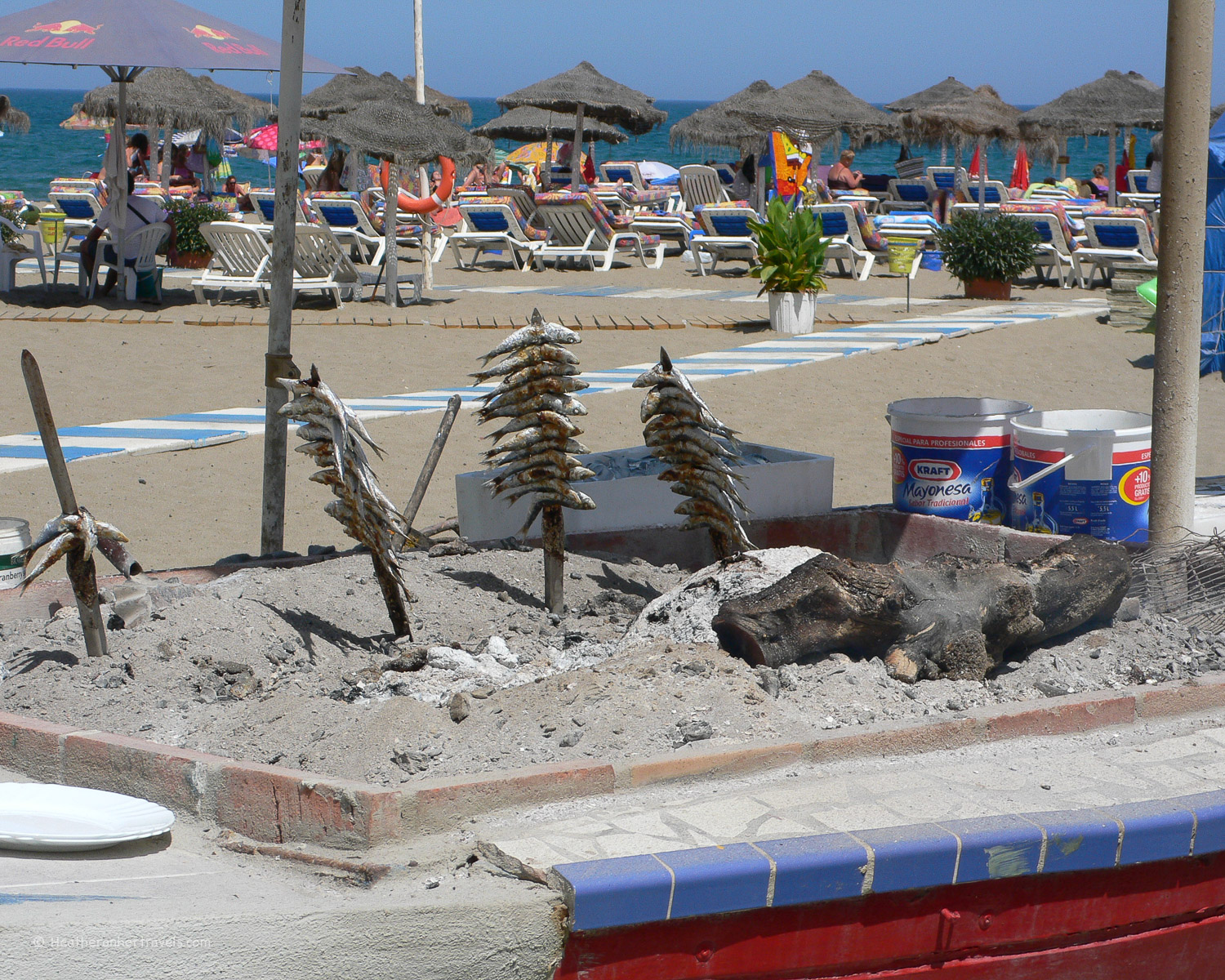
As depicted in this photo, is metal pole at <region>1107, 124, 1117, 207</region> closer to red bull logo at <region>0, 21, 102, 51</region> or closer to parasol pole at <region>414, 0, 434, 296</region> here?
parasol pole at <region>414, 0, 434, 296</region>

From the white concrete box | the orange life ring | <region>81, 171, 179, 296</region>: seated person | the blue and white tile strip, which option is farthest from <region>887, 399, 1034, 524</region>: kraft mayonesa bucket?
<region>81, 171, 179, 296</region>: seated person

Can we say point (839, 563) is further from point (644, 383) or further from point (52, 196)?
point (52, 196)

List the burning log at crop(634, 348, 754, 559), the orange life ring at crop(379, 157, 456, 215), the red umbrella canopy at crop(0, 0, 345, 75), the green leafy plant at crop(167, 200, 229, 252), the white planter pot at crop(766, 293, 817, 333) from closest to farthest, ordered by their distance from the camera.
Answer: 1. the burning log at crop(634, 348, 754, 559)
2. the red umbrella canopy at crop(0, 0, 345, 75)
3. the white planter pot at crop(766, 293, 817, 333)
4. the orange life ring at crop(379, 157, 456, 215)
5. the green leafy plant at crop(167, 200, 229, 252)

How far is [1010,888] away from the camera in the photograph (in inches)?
93.1

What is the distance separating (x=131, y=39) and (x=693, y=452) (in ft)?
23.2

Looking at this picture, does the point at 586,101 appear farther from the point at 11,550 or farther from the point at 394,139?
the point at 11,550

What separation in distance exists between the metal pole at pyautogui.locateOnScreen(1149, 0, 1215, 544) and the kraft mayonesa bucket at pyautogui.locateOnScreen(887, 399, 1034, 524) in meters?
0.51

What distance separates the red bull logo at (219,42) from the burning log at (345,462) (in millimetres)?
7195

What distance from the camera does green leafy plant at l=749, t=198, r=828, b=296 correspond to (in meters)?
11.1

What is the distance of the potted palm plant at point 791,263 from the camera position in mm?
11117

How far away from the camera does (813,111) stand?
21.1 m

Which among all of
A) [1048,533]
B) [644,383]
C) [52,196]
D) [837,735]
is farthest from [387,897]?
[52,196]

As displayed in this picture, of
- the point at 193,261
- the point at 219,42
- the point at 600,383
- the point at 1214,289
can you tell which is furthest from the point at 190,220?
the point at 1214,289

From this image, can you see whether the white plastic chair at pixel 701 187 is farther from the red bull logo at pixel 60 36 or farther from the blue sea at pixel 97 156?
the red bull logo at pixel 60 36
